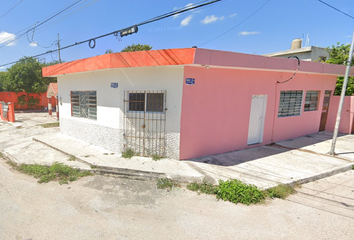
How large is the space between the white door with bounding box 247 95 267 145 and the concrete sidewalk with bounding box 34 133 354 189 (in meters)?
0.41

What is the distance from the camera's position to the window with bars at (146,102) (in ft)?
18.1

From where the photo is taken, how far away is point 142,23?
638cm

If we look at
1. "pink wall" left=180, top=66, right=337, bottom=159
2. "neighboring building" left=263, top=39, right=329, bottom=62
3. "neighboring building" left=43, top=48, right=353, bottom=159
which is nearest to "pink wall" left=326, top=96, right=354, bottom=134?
"neighboring building" left=43, top=48, right=353, bottom=159

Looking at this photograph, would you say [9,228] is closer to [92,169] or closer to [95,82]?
[92,169]

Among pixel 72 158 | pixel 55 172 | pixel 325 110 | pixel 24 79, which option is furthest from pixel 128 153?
pixel 24 79

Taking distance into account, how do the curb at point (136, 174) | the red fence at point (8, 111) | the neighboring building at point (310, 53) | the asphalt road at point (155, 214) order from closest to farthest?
the asphalt road at point (155, 214), the curb at point (136, 174), the red fence at point (8, 111), the neighboring building at point (310, 53)

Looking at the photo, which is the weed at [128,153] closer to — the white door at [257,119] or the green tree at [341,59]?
the white door at [257,119]

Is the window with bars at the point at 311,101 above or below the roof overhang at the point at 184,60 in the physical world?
below

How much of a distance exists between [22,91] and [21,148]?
17044 mm

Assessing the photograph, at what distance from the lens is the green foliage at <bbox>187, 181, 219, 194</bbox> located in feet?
13.4

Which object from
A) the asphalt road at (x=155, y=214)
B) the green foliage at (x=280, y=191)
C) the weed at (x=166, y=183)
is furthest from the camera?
the weed at (x=166, y=183)

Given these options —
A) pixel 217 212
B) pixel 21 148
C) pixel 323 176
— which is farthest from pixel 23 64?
pixel 323 176

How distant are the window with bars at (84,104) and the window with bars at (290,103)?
23.6 feet

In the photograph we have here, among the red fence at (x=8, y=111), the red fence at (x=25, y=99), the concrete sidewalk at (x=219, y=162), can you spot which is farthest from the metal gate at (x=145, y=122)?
the red fence at (x=25, y=99)
